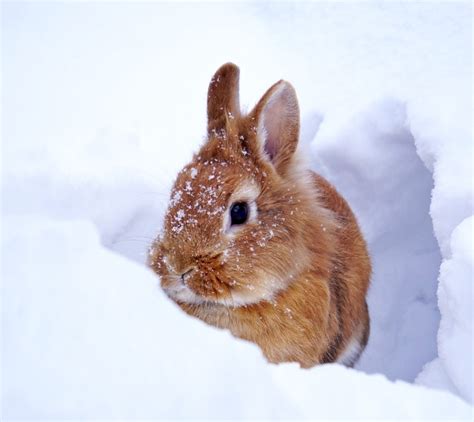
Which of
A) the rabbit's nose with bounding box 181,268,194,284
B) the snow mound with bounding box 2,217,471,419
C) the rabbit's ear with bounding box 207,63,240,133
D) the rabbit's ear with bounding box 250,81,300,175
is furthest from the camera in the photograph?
the rabbit's ear with bounding box 207,63,240,133

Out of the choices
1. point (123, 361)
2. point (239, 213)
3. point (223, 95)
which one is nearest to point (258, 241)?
point (239, 213)

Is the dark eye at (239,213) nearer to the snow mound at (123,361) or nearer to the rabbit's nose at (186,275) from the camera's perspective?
the rabbit's nose at (186,275)

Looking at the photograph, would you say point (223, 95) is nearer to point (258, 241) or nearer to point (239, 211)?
point (239, 211)

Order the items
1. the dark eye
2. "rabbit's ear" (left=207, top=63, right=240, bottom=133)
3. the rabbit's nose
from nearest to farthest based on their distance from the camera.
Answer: the rabbit's nose < the dark eye < "rabbit's ear" (left=207, top=63, right=240, bottom=133)

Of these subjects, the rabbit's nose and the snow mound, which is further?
the rabbit's nose

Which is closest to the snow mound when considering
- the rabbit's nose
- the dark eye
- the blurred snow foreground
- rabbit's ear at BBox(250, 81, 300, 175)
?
the blurred snow foreground

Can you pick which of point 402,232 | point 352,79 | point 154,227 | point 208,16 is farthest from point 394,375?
point 208,16

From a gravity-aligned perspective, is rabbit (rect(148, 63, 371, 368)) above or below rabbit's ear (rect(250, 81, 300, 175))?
below

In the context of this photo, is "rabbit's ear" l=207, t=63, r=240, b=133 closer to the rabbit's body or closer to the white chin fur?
the rabbit's body

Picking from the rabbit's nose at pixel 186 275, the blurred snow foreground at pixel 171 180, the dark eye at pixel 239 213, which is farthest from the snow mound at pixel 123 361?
the dark eye at pixel 239 213
